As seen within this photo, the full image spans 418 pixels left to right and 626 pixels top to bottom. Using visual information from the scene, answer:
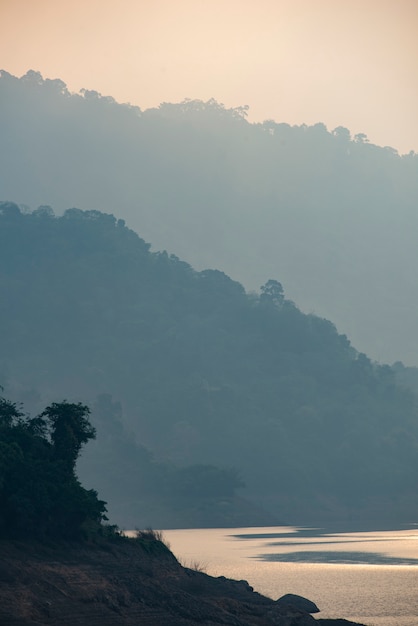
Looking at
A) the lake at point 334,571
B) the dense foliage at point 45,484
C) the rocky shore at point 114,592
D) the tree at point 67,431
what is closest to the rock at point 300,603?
the lake at point 334,571

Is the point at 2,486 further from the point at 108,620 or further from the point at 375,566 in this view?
the point at 375,566

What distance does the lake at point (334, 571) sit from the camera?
99.4m

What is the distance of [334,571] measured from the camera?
135000 mm

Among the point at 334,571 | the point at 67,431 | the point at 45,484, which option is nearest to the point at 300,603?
the point at 67,431

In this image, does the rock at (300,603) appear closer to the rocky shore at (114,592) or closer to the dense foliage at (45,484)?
the rocky shore at (114,592)

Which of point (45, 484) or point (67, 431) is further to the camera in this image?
point (67, 431)

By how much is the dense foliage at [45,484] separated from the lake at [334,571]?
741 inches

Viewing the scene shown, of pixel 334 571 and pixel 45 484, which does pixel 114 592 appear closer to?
pixel 45 484

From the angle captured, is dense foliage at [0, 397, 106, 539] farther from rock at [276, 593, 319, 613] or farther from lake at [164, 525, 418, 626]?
rock at [276, 593, 319, 613]

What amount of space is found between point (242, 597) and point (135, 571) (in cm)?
1285

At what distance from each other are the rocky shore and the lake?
14264 mm

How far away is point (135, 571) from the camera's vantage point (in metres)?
73.2

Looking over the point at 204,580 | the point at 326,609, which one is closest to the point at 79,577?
the point at 204,580

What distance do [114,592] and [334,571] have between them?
70413 millimetres
